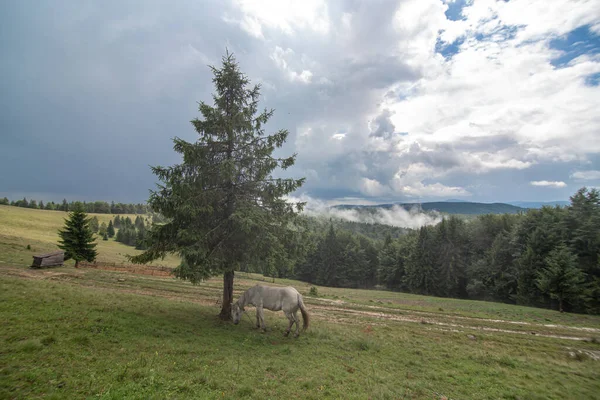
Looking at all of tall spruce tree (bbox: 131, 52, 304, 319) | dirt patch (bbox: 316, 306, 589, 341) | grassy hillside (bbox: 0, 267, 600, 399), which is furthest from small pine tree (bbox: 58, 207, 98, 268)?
dirt patch (bbox: 316, 306, 589, 341)

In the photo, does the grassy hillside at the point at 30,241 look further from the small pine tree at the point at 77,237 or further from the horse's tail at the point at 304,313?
the horse's tail at the point at 304,313

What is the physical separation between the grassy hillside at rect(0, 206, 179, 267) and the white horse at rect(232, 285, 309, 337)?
24331mm

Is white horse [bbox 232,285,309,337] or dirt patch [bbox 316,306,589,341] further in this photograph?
dirt patch [bbox 316,306,589,341]

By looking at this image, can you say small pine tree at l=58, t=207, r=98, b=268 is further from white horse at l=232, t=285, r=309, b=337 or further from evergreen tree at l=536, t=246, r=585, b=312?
evergreen tree at l=536, t=246, r=585, b=312

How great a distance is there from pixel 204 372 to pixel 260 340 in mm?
4684

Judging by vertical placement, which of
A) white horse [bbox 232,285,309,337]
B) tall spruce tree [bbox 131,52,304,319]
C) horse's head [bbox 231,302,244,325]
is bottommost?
horse's head [bbox 231,302,244,325]

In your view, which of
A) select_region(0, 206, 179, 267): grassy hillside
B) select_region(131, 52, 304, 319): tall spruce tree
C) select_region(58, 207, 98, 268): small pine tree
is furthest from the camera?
select_region(58, 207, 98, 268): small pine tree

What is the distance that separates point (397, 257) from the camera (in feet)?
244

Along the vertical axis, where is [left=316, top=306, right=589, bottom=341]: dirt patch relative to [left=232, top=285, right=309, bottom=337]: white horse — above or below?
below

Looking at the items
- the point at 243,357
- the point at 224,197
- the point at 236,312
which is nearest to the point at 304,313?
the point at 236,312

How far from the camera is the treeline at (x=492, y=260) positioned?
1401 inches

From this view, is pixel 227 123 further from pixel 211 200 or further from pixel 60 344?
pixel 60 344

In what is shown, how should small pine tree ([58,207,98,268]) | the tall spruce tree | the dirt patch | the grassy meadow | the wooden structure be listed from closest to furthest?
1. the grassy meadow
2. the tall spruce tree
3. the dirt patch
4. the wooden structure
5. small pine tree ([58,207,98,268])

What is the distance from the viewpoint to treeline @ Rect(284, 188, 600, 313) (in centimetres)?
3559
